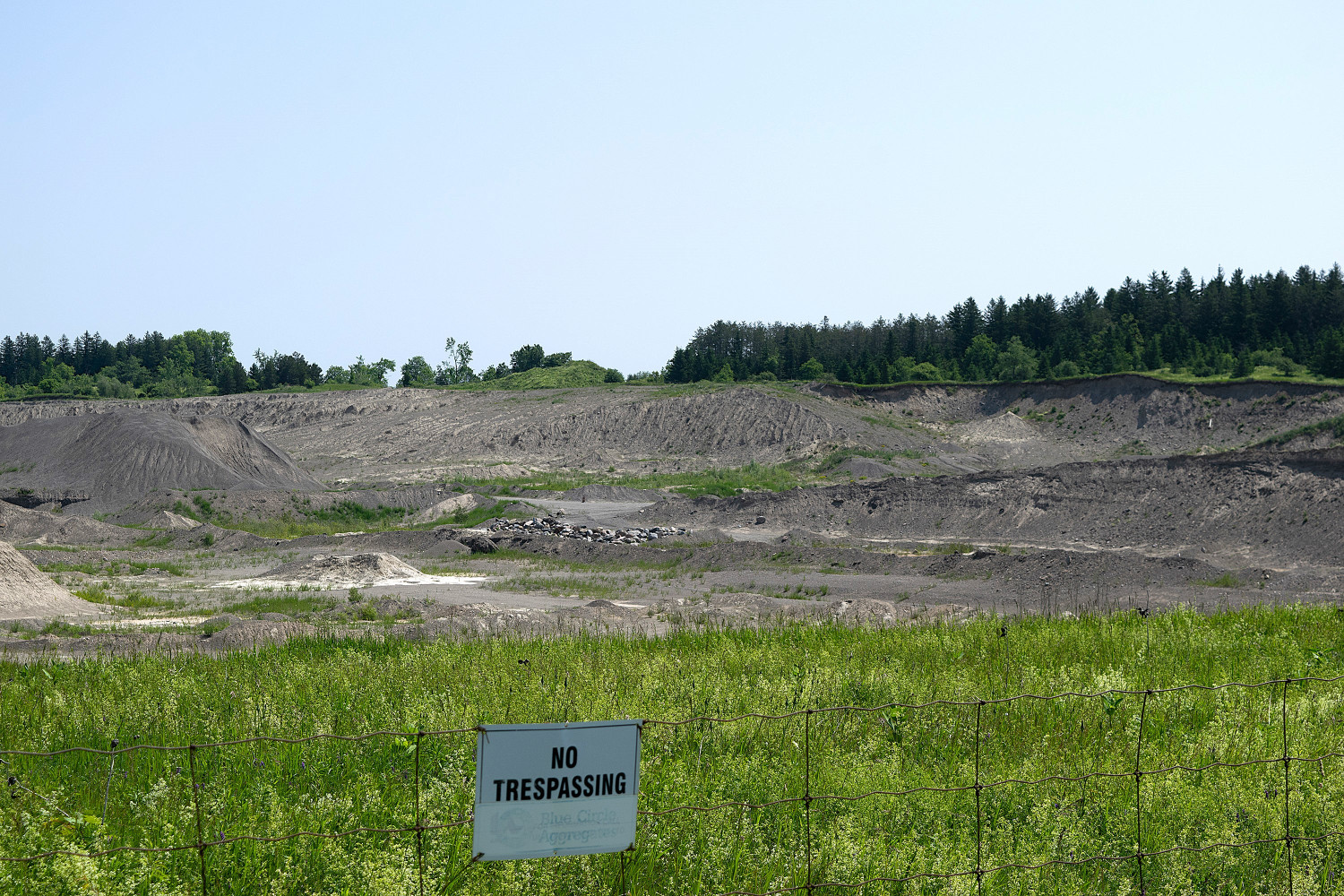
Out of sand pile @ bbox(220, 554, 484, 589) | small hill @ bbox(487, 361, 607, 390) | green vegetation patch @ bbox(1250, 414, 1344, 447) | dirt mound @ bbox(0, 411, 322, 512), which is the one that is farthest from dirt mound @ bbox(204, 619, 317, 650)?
small hill @ bbox(487, 361, 607, 390)

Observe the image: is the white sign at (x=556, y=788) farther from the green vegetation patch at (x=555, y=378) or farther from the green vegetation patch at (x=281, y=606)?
the green vegetation patch at (x=555, y=378)

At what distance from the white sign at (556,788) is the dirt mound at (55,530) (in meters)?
42.4

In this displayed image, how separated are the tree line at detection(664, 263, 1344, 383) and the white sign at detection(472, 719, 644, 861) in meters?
87.9

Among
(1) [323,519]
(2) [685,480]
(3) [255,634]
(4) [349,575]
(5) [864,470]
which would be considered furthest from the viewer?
(2) [685,480]

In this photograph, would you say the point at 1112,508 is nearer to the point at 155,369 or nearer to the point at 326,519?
the point at 326,519

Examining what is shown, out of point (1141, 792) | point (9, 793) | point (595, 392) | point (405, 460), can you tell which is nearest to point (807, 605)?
point (1141, 792)

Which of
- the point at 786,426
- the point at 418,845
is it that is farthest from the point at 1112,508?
the point at 786,426

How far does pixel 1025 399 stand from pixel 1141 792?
273 feet

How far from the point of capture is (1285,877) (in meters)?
4.98

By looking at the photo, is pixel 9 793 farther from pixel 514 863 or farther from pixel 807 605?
pixel 807 605

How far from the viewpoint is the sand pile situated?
27703mm

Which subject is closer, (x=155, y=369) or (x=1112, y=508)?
(x=1112, y=508)

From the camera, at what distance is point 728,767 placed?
6.18m

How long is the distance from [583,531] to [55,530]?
22.4 meters
